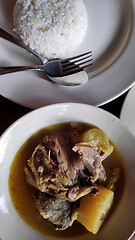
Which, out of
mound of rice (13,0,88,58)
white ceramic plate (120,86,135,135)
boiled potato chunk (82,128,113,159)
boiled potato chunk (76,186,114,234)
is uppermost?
mound of rice (13,0,88,58)

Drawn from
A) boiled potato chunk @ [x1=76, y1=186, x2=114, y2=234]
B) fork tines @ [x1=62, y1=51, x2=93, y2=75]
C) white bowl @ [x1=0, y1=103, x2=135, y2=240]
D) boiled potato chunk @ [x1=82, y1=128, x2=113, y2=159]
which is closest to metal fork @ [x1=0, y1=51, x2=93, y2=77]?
fork tines @ [x1=62, y1=51, x2=93, y2=75]

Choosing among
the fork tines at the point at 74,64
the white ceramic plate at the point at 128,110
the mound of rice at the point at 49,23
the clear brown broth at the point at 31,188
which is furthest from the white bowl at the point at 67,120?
the mound of rice at the point at 49,23

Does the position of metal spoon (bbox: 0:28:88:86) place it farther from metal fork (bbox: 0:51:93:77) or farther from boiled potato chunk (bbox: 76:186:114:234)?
boiled potato chunk (bbox: 76:186:114:234)

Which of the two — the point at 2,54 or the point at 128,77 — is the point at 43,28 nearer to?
the point at 2,54

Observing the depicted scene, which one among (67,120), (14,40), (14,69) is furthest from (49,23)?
(67,120)

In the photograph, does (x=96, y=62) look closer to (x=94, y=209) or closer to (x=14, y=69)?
(x=14, y=69)

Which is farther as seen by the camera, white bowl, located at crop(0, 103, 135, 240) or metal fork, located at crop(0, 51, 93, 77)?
metal fork, located at crop(0, 51, 93, 77)

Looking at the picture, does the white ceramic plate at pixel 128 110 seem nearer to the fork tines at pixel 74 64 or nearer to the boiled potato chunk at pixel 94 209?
the fork tines at pixel 74 64
